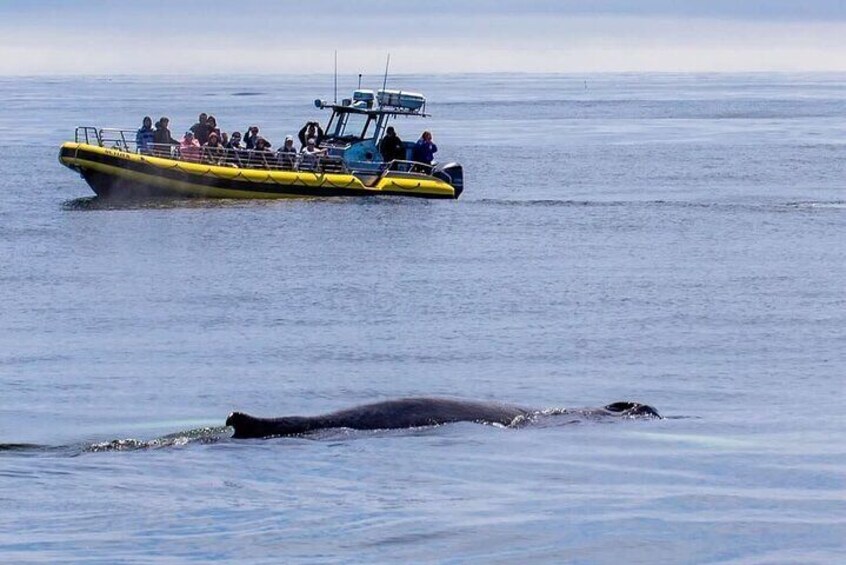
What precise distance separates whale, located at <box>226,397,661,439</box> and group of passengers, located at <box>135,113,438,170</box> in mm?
21234

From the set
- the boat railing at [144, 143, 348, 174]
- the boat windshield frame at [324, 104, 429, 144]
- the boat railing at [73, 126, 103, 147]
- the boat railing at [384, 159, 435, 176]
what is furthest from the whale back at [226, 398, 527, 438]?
the boat windshield frame at [324, 104, 429, 144]

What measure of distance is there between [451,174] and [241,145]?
472 cm

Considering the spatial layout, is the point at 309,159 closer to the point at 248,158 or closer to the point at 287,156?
the point at 287,156

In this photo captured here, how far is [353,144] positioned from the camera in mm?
36375

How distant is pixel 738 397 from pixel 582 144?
4938cm

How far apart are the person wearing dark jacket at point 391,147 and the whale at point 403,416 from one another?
74.8 feet

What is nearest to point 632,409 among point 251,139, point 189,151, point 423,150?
point 189,151

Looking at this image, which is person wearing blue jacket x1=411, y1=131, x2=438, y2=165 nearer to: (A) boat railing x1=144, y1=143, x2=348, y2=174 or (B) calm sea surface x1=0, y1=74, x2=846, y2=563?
(B) calm sea surface x1=0, y1=74, x2=846, y2=563

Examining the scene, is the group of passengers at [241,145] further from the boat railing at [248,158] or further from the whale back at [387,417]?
the whale back at [387,417]

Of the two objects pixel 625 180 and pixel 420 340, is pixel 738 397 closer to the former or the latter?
pixel 420 340

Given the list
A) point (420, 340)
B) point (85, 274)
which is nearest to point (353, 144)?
point (85, 274)

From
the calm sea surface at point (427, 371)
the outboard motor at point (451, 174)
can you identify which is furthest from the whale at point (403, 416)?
the outboard motor at point (451, 174)

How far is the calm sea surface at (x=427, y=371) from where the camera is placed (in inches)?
378

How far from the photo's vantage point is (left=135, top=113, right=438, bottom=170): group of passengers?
3416 cm
